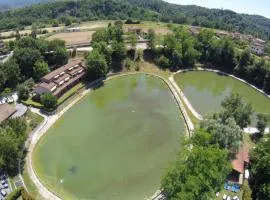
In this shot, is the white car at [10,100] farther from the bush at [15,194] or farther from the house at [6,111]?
the bush at [15,194]

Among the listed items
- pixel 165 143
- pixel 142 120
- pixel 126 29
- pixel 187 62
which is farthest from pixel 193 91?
pixel 126 29

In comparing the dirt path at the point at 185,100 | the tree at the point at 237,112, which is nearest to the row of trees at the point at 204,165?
the tree at the point at 237,112

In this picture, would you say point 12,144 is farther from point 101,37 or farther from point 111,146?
point 101,37

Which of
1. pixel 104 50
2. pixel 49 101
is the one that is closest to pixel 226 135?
pixel 49 101

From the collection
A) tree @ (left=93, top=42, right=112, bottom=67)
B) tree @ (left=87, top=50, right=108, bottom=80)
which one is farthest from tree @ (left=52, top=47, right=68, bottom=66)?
tree @ (left=93, top=42, right=112, bottom=67)

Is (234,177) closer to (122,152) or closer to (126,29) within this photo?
(122,152)

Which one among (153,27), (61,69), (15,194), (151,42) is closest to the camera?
(15,194)
